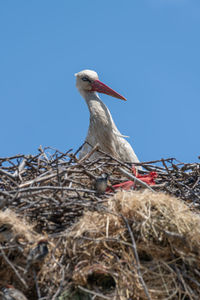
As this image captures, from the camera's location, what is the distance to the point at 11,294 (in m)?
2.04

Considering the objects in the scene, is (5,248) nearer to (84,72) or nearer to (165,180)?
(165,180)

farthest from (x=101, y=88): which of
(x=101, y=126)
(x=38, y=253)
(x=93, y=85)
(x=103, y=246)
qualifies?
(x=38, y=253)

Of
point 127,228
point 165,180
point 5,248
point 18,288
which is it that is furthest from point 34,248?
point 165,180

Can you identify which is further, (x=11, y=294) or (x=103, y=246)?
(x=103, y=246)

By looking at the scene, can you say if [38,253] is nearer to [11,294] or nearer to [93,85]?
[11,294]

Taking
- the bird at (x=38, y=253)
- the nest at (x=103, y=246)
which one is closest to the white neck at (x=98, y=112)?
the nest at (x=103, y=246)

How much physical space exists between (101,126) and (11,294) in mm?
3520

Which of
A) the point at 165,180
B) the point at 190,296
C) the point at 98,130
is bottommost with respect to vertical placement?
the point at 190,296

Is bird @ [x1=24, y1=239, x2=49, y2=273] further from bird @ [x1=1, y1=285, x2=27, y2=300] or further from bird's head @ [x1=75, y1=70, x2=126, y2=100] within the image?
bird's head @ [x1=75, y1=70, x2=126, y2=100]

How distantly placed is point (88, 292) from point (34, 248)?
31 centimetres

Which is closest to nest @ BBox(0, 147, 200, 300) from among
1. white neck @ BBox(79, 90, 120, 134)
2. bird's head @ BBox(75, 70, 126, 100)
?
white neck @ BBox(79, 90, 120, 134)

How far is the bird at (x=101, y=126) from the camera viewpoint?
17.3ft

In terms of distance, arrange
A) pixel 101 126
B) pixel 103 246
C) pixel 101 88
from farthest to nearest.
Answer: pixel 101 88, pixel 101 126, pixel 103 246

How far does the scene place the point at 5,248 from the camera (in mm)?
2096
